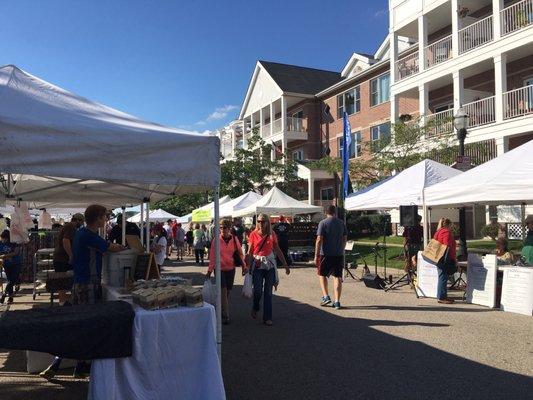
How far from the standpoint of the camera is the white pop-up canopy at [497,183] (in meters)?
8.92

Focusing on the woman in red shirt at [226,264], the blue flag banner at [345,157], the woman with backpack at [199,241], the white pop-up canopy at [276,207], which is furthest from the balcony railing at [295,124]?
the woman in red shirt at [226,264]

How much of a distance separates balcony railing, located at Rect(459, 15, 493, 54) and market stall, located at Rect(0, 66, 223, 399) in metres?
21.3

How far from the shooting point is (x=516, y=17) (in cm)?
2083

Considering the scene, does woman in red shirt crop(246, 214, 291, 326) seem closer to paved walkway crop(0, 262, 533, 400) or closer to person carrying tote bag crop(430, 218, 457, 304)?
paved walkway crop(0, 262, 533, 400)

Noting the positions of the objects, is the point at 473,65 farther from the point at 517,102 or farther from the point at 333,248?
the point at 333,248

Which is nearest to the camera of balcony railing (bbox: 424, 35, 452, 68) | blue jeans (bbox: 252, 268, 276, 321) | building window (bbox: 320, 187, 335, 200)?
blue jeans (bbox: 252, 268, 276, 321)

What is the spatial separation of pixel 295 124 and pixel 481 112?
18594 millimetres

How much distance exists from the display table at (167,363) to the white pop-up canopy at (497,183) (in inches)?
264

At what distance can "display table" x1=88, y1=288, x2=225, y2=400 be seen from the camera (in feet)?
13.9

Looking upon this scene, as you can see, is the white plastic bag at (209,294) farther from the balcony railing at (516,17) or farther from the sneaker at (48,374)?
the balcony railing at (516,17)

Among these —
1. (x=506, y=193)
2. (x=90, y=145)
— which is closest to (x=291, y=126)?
(x=506, y=193)

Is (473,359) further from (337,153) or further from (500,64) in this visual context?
(337,153)

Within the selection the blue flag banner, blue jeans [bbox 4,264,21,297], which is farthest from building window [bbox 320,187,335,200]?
blue jeans [bbox 4,264,21,297]

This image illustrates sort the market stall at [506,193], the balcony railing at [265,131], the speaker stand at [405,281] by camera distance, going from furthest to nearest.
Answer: the balcony railing at [265,131]
the speaker stand at [405,281]
the market stall at [506,193]
